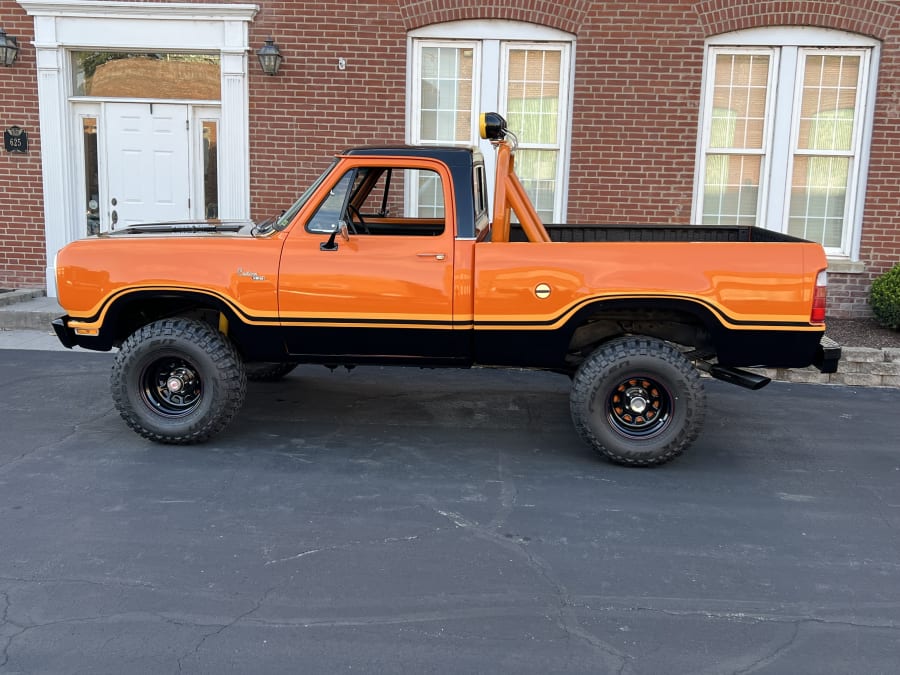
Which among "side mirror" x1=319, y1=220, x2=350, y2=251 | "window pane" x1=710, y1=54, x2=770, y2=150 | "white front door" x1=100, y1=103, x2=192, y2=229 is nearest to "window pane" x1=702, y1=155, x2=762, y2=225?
"window pane" x1=710, y1=54, x2=770, y2=150

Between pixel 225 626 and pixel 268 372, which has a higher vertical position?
pixel 268 372

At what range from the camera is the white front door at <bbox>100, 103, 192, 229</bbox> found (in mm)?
10453

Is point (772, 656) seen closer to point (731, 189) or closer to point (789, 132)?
point (731, 189)

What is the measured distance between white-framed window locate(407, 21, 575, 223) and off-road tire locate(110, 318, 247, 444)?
17.2 feet

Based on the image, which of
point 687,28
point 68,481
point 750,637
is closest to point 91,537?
point 68,481

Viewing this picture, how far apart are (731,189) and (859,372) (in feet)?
10.2

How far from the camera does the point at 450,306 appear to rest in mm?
5598

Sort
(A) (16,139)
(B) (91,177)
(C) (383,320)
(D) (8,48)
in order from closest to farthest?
1. (C) (383,320)
2. (D) (8,48)
3. (A) (16,139)
4. (B) (91,177)

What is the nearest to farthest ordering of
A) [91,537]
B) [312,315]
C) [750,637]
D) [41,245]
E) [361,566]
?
[750,637] < [361,566] < [91,537] < [312,315] < [41,245]

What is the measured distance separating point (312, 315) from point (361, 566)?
2.05m

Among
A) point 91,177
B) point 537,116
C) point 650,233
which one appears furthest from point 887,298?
point 91,177

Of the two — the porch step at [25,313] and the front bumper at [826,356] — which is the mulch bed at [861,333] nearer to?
the front bumper at [826,356]

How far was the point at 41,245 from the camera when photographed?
420 inches

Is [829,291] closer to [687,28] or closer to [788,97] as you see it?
[788,97]
